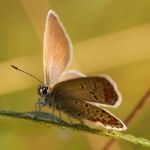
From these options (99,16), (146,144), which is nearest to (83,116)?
(146,144)

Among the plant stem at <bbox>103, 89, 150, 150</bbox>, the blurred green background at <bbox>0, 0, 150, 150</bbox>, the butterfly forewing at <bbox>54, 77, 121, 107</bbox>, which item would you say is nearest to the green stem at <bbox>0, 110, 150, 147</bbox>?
the butterfly forewing at <bbox>54, 77, 121, 107</bbox>

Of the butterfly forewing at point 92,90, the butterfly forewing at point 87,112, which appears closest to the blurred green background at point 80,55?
the butterfly forewing at point 87,112

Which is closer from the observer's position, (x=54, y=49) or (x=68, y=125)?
(x=68, y=125)

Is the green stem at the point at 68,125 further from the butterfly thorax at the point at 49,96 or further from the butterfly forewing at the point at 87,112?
the butterfly thorax at the point at 49,96

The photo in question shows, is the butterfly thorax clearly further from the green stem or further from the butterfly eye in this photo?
the green stem

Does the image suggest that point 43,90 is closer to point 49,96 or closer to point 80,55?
point 49,96

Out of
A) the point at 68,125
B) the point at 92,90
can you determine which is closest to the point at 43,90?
the point at 92,90
